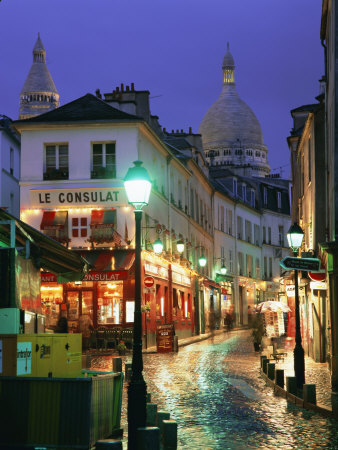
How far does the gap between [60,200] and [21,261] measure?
74.7ft

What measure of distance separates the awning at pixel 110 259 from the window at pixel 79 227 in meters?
A: 0.86

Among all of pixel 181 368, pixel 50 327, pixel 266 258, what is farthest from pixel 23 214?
pixel 266 258

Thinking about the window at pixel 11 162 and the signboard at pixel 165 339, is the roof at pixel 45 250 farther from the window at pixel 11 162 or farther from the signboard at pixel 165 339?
the window at pixel 11 162

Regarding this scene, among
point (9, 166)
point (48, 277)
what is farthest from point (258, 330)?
point (9, 166)

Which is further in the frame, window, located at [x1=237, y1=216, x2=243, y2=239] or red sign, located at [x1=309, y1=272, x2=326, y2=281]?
window, located at [x1=237, y1=216, x2=243, y2=239]

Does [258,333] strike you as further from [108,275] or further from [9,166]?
[9,166]

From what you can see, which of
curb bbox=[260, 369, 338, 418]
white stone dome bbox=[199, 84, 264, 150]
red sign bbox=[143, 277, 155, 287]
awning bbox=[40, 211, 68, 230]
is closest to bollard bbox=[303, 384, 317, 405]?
curb bbox=[260, 369, 338, 418]

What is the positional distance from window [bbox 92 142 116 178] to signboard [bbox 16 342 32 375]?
25.6 metres

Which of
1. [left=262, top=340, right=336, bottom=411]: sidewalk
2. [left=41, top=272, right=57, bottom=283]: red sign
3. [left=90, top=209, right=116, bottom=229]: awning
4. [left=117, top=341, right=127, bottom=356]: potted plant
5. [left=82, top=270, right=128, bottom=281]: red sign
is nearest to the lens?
[left=262, top=340, right=336, bottom=411]: sidewalk

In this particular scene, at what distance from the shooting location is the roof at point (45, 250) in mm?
12023

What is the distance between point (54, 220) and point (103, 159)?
11.1ft

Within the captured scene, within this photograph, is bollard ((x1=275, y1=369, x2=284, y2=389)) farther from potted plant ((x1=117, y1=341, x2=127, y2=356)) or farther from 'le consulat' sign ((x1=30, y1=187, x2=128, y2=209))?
'le consulat' sign ((x1=30, y1=187, x2=128, y2=209))

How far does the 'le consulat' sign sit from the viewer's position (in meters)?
34.8

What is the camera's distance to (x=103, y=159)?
35.5 m
